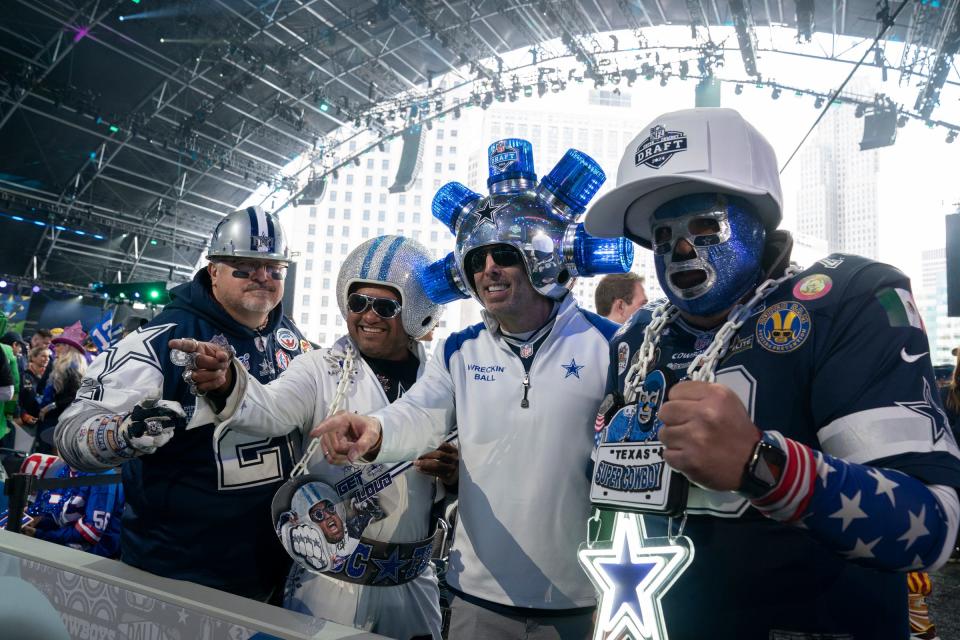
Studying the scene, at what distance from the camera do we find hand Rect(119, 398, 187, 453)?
1.88 m

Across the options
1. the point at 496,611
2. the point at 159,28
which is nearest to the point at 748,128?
the point at 496,611

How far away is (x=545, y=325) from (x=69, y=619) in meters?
1.39

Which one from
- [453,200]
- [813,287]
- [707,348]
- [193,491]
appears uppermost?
[453,200]

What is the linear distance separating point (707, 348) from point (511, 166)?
1.05m

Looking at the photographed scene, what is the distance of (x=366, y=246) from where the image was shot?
2518 millimetres

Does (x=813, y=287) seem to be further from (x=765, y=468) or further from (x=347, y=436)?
(x=347, y=436)

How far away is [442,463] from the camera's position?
210 centimetres

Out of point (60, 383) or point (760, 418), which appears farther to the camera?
point (60, 383)

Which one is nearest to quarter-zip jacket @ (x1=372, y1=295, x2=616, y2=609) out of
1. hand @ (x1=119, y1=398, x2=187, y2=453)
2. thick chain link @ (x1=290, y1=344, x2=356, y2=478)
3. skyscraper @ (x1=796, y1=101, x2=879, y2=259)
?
thick chain link @ (x1=290, y1=344, x2=356, y2=478)

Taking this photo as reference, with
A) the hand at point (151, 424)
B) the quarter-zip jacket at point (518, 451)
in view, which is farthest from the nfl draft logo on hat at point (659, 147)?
the hand at point (151, 424)

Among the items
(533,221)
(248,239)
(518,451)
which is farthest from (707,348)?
(248,239)

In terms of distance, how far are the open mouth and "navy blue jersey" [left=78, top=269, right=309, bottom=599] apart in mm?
1607

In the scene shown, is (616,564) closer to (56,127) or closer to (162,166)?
(56,127)

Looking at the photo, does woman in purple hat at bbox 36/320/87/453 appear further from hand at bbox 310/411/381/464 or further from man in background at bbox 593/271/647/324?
hand at bbox 310/411/381/464
